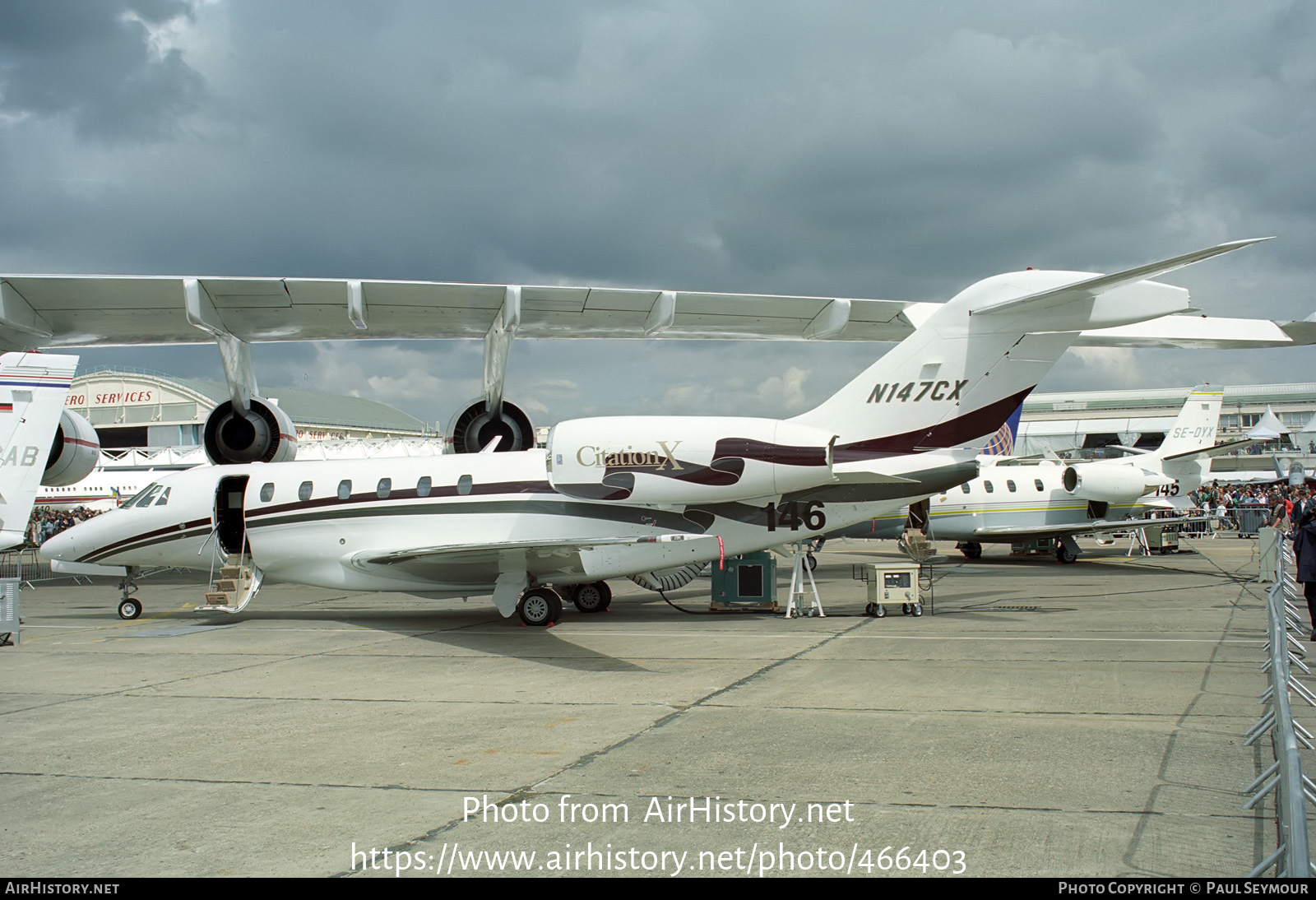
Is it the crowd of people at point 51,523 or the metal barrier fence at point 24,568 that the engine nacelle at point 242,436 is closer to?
the metal barrier fence at point 24,568

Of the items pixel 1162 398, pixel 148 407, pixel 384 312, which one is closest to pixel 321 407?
pixel 148 407

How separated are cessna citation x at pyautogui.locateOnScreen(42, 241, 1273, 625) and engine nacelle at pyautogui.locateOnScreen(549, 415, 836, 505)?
2 centimetres

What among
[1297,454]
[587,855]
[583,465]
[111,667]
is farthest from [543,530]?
[1297,454]

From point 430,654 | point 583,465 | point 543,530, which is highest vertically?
point 583,465

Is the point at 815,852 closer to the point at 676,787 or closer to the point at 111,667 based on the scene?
the point at 676,787

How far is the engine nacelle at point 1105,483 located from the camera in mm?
24156

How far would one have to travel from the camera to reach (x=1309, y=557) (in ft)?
37.1

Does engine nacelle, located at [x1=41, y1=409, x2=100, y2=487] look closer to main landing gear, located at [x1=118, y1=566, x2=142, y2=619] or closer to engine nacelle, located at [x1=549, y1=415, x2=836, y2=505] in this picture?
main landing gear, located at [x1=118, y1=566, x2=142, y2=619]

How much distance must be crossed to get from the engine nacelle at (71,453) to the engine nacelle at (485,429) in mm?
10665

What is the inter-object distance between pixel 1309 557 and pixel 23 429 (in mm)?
18008

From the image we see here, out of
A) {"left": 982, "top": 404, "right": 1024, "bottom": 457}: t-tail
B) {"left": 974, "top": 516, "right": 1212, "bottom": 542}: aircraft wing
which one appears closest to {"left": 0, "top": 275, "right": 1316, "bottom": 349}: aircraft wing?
{"left": 974, "top": 516, "right": 1212, "bottom": 542}: aircraft wing

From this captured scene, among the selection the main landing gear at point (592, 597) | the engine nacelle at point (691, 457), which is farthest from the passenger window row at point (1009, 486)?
the engine nacelle at point (691, 457)

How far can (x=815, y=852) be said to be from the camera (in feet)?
14.5

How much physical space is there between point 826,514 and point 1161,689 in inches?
237
